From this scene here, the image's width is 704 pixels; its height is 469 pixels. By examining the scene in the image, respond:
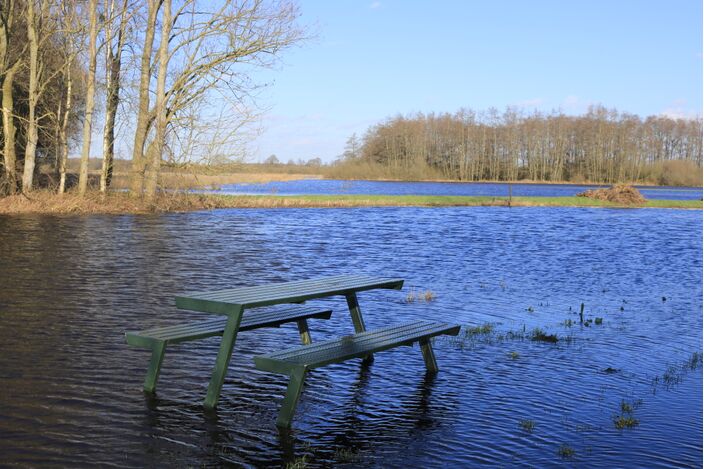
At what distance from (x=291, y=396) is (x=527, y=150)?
118 metres

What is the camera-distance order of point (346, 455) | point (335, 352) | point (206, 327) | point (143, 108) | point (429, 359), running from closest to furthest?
point (346, 455), point (335, 352), point (206, 327), point (429, 359), point (143, 108)

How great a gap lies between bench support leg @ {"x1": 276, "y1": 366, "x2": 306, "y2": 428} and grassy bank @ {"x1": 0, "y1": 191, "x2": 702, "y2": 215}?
26322mm

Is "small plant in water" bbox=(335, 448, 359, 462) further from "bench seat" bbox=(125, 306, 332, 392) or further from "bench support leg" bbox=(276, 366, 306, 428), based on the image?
"bench seat" bbox=(125, 306, 332, 392)

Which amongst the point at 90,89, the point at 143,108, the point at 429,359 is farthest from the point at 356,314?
the point at 143,108

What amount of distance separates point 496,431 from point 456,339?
3721 millimetres

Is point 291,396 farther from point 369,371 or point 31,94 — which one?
point 31,94

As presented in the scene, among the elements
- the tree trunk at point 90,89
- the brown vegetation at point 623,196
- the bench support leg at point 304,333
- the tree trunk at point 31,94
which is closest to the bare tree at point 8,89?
the tree trunk at point 31,94

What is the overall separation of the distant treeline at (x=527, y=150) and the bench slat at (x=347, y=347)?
344 feet

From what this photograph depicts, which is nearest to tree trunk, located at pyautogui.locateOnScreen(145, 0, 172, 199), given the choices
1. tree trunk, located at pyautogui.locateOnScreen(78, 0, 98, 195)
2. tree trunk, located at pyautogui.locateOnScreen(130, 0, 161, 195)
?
tree trunk, located at pyautogui.locateOnScreen(130, 0, 161, 195)

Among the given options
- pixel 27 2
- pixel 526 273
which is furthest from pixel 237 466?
pixel 27 2

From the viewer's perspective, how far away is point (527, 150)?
119750 mm

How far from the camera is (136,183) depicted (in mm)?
35031

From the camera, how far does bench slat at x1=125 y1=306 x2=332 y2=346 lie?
6961mm

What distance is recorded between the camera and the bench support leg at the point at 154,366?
6938 millimetres
